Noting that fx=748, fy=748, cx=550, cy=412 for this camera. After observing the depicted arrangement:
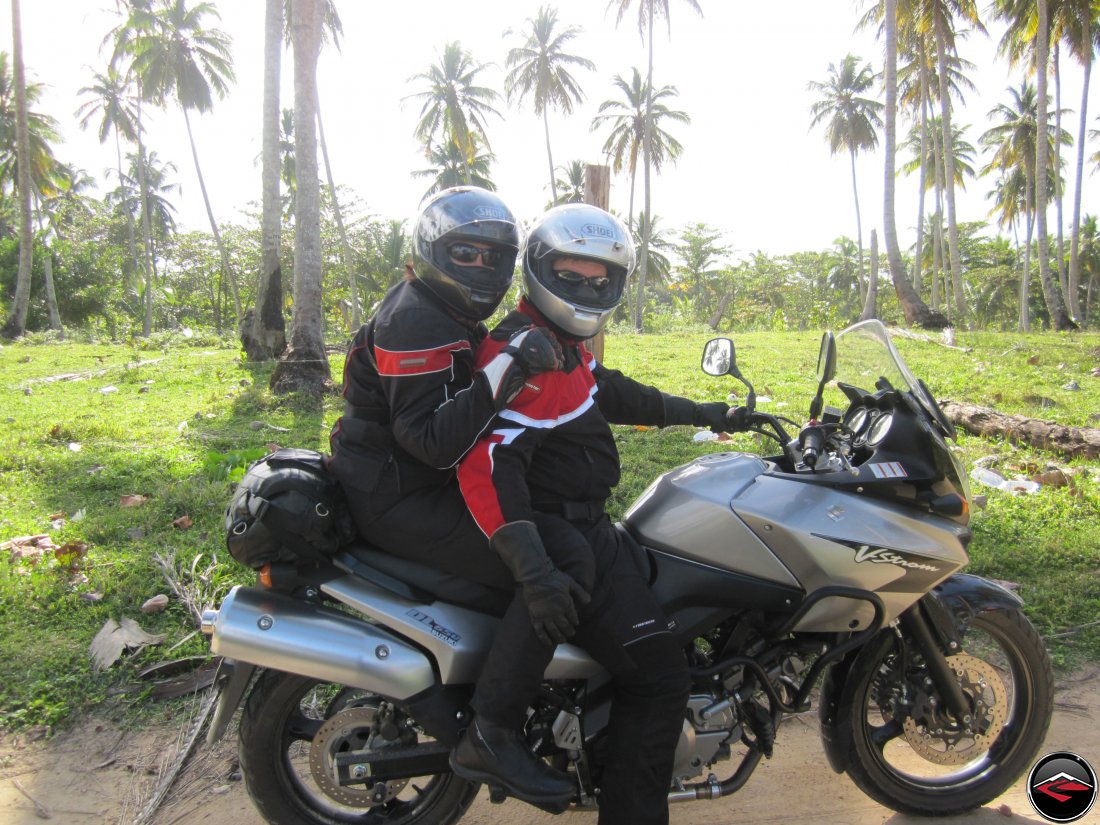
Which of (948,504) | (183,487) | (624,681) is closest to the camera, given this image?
(624,681)

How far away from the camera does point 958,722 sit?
2.43 m

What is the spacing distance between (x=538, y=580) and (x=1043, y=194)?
22364mm

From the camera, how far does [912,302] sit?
15.7m

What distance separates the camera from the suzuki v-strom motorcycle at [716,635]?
2152mm

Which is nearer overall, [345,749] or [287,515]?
[287,515]

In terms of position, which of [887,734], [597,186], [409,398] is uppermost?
[597,186]

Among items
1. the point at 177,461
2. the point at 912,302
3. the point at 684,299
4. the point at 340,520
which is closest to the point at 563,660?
the point at 340,520

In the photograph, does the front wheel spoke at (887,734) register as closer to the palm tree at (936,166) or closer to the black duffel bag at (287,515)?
the black duffel bag at (287,515)

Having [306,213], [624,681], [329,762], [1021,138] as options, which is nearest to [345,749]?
[329,762]

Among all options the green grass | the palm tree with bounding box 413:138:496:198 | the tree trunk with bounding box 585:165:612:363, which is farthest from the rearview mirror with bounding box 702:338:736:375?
the palm tree with bounding box 413:138:496:198

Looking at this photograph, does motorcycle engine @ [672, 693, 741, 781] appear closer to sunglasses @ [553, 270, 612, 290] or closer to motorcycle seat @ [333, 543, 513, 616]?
motorcycle seat @ [333, 543, 513, 616]

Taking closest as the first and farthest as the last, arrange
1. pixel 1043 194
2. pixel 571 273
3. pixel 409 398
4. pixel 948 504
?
pixel 409 398, pixel 948 504, pixel 571 273, pixel 1043 194

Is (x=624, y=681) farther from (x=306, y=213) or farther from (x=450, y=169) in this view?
(x=450, y=169)

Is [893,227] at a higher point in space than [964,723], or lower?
higher
